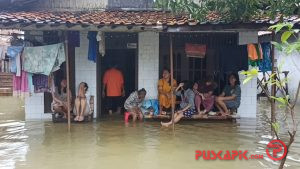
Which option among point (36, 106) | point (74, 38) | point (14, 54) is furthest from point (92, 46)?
point (36, 106)

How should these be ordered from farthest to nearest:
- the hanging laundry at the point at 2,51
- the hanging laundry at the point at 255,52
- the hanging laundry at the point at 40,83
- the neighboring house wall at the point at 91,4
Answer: the neighboring house wall at the point at 91,4 → the hanging laundry at the point at 2,51 → the hanging laundry at the point at 40,83 → the hanging laundry at the point at 255,52

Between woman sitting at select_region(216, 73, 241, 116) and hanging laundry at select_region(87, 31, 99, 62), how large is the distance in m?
3.64

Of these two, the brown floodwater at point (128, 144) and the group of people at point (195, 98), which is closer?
the brown floodwater at point (128, 144)

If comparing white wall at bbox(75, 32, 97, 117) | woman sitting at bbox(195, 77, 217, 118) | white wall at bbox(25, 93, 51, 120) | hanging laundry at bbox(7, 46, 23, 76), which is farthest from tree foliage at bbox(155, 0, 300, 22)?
white wall at bbox(25, 93, 51, 120)

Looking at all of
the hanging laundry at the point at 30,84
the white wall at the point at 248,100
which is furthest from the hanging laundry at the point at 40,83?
the white wall at the point at 248,100

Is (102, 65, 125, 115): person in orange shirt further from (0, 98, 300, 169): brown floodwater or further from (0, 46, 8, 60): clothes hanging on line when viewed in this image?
(0, 46, 8, 60): clothes hanging on line

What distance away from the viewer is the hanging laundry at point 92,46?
32.9ft

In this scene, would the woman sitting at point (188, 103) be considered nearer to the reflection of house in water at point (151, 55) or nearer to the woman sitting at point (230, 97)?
the woman sitting at point (230, 97)

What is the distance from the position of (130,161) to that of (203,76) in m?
5.26

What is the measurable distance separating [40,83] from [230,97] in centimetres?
516

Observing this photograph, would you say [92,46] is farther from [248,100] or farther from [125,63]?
[248,100]

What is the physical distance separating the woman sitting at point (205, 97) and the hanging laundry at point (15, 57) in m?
4.78

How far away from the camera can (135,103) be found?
1038 centimetres

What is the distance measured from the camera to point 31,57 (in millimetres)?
9422
